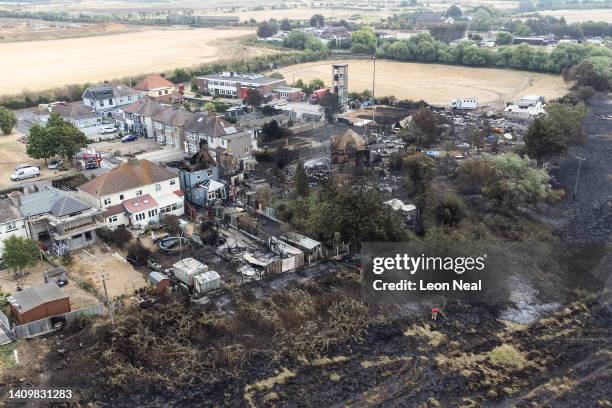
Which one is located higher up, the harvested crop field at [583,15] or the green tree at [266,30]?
the green tree at [266,30]

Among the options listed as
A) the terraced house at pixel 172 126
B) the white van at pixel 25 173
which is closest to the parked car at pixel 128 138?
the terraced house at pixel 172 126

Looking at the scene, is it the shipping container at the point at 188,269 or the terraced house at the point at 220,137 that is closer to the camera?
the shipping container at the point at 188,269

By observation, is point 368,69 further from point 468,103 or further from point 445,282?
Answer: point 445,282

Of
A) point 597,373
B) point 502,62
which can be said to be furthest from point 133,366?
point 502,62

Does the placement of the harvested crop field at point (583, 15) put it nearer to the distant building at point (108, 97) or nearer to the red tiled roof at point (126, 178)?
the distant building at point (108, 97)

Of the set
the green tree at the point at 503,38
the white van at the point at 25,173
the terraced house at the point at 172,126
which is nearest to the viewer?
the white van at the point at 25,173

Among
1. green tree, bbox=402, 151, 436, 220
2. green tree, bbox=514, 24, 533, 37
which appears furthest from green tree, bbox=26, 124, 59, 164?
green tree, bbox=514, 24, 533, 37

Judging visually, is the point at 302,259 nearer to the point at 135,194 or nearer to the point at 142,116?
the point at 135,194

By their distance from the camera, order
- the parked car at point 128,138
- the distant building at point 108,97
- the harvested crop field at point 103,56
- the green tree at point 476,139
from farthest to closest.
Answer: the harvested crop field at point 103,56 < the distant building at point 108,97 < the parked car at point 128,138 < the green tree at point 476,139

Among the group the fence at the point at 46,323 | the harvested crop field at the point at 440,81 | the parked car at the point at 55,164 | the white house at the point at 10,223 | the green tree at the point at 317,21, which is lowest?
the harvested crop field at the point at 440,81
